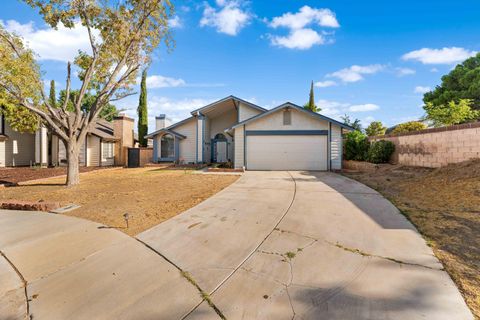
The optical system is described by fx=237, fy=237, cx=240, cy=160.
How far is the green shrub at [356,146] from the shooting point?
16.2 metres

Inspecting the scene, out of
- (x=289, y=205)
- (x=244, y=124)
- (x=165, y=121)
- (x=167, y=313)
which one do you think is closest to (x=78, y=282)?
(x=167, y=313)

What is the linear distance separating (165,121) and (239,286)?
22992mm

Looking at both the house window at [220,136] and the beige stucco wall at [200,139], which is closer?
the beige stucco wall at [200,139]

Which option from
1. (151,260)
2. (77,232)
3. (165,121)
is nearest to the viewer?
(151,260)

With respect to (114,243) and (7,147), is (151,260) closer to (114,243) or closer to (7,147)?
(114,243)

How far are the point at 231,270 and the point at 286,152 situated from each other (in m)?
13.0

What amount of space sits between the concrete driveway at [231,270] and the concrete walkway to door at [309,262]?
2 centimetres

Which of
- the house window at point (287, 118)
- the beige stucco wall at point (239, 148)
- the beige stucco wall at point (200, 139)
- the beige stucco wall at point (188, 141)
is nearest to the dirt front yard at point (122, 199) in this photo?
the beige stucco wall at point (239, 148)

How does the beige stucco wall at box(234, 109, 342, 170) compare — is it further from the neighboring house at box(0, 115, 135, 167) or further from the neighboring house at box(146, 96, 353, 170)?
the neighboring house at box(0, 115, 135, 167)

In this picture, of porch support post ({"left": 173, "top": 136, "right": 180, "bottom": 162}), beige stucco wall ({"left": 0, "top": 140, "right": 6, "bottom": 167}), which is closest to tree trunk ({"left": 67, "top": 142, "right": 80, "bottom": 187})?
porch support post ({"left": 173, "top": 136, "right": 180, "bottom": 162})

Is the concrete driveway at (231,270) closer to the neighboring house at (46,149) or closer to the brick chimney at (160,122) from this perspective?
the neighboring house at (46,149)

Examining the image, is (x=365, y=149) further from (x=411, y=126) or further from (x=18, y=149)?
(x=18, y=149)

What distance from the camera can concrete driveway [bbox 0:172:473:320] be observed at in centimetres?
255

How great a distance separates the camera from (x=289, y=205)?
630 centimetres
